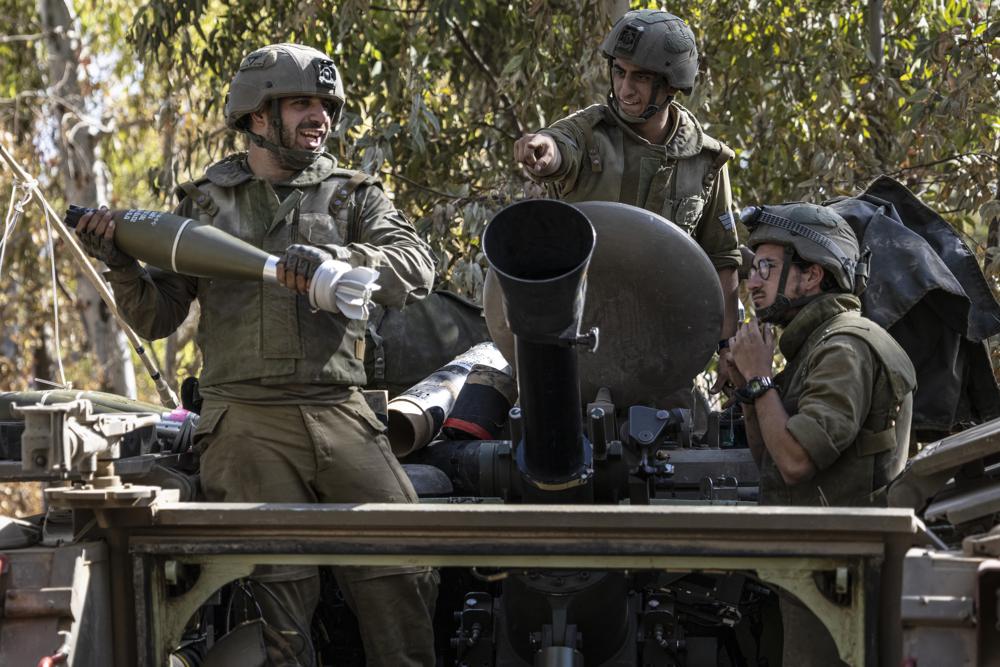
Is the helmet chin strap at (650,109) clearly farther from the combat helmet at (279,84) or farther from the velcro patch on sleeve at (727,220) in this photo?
the combat helmet at (279,84)

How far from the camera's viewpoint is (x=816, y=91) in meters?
10.6

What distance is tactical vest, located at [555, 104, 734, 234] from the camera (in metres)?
6.35

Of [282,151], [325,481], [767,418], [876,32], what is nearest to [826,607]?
[767,418]

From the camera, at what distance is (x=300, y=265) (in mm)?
4961

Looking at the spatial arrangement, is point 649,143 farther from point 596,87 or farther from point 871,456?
point 596,87

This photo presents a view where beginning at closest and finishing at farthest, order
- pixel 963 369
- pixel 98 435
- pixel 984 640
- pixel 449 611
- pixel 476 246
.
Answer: pixel 984 640 → pixel 98 435 → pixel 449 611 → pixel 963 369 → pixel 476 246

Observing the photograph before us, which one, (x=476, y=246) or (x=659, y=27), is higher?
(x=659, y=27)

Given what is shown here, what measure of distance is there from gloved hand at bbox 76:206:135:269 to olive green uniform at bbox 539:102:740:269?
175 cm

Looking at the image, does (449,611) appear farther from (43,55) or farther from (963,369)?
(43,55)

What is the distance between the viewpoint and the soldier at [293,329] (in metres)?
5.23

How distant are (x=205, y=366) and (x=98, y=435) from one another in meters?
1.33

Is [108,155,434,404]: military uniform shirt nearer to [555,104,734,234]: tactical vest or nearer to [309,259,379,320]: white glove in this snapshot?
[309,259,379,320]: white glove

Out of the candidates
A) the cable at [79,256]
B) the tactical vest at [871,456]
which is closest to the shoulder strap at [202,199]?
the cable at [79,256]

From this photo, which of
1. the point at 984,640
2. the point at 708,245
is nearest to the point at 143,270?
the point at 708,245
